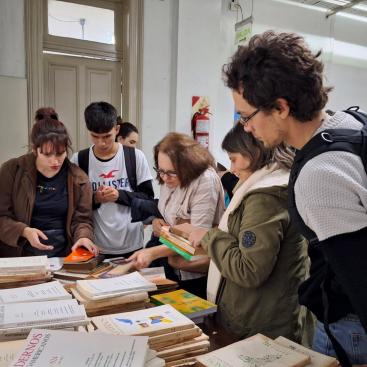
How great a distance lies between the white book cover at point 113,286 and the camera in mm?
1291

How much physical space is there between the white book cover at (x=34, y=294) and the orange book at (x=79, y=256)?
29cm

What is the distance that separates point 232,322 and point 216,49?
11.2 feet

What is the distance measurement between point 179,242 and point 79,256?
50 cm

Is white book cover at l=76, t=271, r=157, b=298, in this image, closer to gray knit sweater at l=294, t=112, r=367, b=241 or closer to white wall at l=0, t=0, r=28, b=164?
gray knit sweater at l=294, t=112, r=367, b=241

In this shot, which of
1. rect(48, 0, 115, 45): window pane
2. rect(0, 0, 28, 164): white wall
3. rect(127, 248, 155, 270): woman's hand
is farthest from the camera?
rect(48, 0, 115, 45): window pane

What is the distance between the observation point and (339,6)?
16.1 ft

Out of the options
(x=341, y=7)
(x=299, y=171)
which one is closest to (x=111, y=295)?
(x=299, y=171)

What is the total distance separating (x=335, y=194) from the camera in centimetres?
76

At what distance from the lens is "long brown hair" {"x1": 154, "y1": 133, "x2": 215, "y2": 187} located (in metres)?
1.88

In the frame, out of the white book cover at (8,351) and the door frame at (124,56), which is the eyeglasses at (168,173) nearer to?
the white book cover at (8,351)

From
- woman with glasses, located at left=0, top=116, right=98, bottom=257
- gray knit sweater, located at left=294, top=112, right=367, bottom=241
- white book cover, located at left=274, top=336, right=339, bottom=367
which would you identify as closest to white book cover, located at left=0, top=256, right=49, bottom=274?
woman with glasses, located at left=0, top=116, right=98, bottom=257

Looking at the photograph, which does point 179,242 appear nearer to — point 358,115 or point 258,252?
point 258,252

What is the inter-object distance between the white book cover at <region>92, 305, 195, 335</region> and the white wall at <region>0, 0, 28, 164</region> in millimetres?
2830

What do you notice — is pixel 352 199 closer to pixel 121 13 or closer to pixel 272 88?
pixel 272 88
